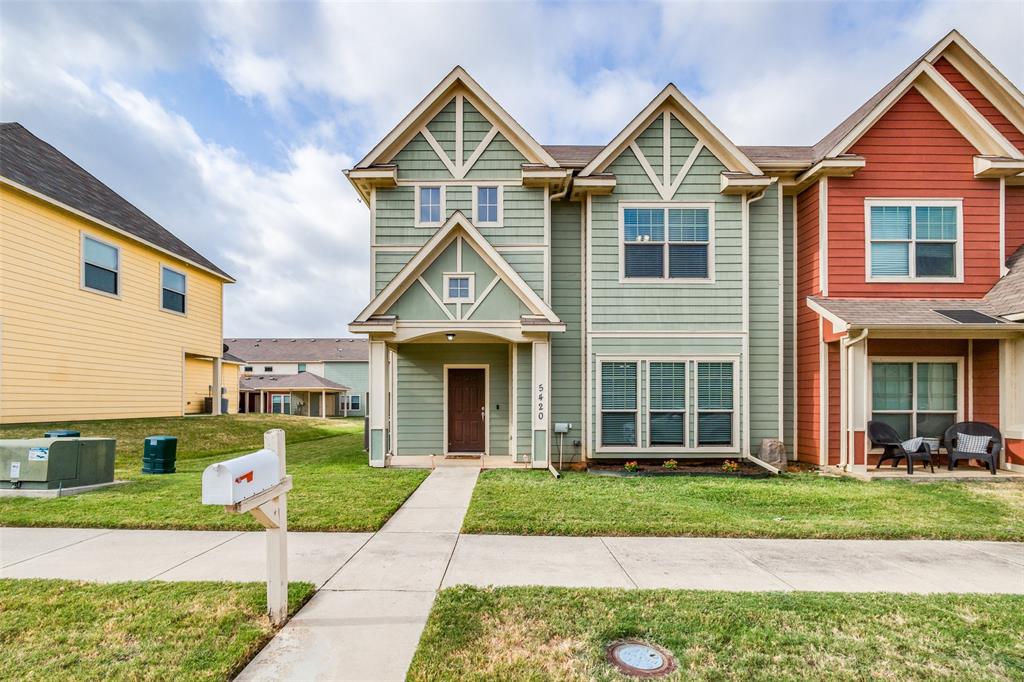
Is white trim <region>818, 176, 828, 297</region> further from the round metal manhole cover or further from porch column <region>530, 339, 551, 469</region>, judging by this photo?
the round metal manhole cover

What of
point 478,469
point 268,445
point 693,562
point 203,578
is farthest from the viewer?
point 478,469

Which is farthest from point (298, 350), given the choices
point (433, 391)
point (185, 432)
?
point (433, 391)

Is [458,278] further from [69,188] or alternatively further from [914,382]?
[69,188]

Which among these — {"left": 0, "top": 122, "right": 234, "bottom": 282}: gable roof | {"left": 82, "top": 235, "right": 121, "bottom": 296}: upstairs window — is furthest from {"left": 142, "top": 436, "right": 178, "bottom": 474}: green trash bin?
{"left": 0, "top": 122, "right": 234, "bottom": 282}: gable roof

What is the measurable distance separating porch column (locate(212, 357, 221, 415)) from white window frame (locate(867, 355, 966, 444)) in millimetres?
22355

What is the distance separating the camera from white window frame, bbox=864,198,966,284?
10953 millimetres

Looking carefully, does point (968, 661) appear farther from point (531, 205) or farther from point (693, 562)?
point (531, 205)

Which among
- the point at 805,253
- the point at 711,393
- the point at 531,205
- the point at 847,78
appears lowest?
the point at 711,393

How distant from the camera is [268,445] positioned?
3652mm

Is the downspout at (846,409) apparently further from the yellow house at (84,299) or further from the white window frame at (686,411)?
the yellow house at (84,299)

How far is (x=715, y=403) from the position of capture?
1129 centimetres

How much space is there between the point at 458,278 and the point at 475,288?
0.43 m

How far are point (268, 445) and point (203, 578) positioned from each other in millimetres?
1883

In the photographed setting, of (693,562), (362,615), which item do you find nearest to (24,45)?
(362,615)
